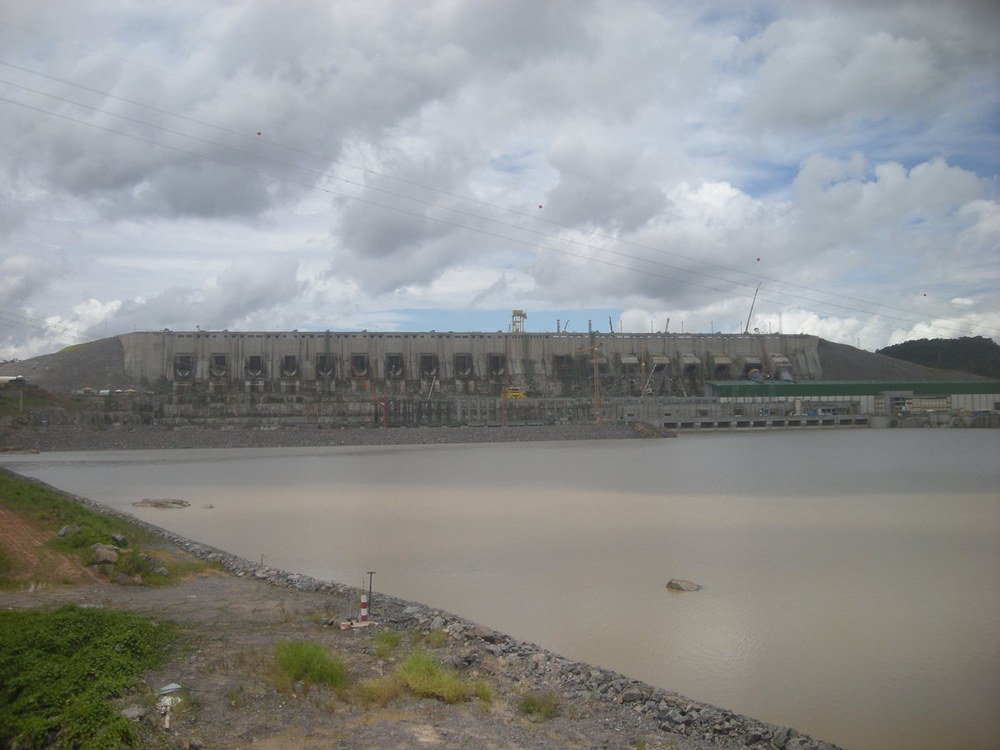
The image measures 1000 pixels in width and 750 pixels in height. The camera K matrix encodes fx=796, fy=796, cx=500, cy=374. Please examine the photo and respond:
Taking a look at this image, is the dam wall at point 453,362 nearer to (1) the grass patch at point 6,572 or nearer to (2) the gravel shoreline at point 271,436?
(2) the gravel shoreline at point 271,436

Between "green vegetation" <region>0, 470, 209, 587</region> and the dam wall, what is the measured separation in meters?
→ 50.0

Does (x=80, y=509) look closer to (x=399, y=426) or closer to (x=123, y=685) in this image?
(x=123, y=685)

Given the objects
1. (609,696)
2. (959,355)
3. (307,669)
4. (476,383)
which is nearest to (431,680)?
(307,669)

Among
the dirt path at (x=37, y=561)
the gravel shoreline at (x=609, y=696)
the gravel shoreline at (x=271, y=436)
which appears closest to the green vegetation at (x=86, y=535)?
the dirt path at (x=37, y=561)

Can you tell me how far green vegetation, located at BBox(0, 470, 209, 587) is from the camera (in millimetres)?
11492

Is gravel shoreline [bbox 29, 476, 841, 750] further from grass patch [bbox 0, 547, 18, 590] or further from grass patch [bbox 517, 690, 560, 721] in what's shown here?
grass patch [bbox 0, 547, 18, 590]

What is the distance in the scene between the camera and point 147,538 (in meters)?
15.6

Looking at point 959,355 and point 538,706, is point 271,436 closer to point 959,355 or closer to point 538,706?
point 538,706

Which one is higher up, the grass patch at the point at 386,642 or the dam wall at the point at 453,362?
the dam wall at the point at 453,362

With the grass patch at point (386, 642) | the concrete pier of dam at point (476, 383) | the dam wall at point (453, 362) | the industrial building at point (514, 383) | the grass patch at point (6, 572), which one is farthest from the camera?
the dam wall at point (453, 362)

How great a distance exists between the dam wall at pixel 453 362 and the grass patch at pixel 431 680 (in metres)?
62.0

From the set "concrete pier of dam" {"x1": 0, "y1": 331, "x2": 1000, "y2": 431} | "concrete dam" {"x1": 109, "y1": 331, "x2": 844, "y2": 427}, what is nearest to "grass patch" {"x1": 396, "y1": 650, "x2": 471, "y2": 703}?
"concrete pier of dam" {"x1": 0, "y1": 331, "x2": 1000, "y2": 431}

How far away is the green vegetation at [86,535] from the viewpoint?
1149 centimetres

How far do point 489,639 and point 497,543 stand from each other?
762 centimetres
